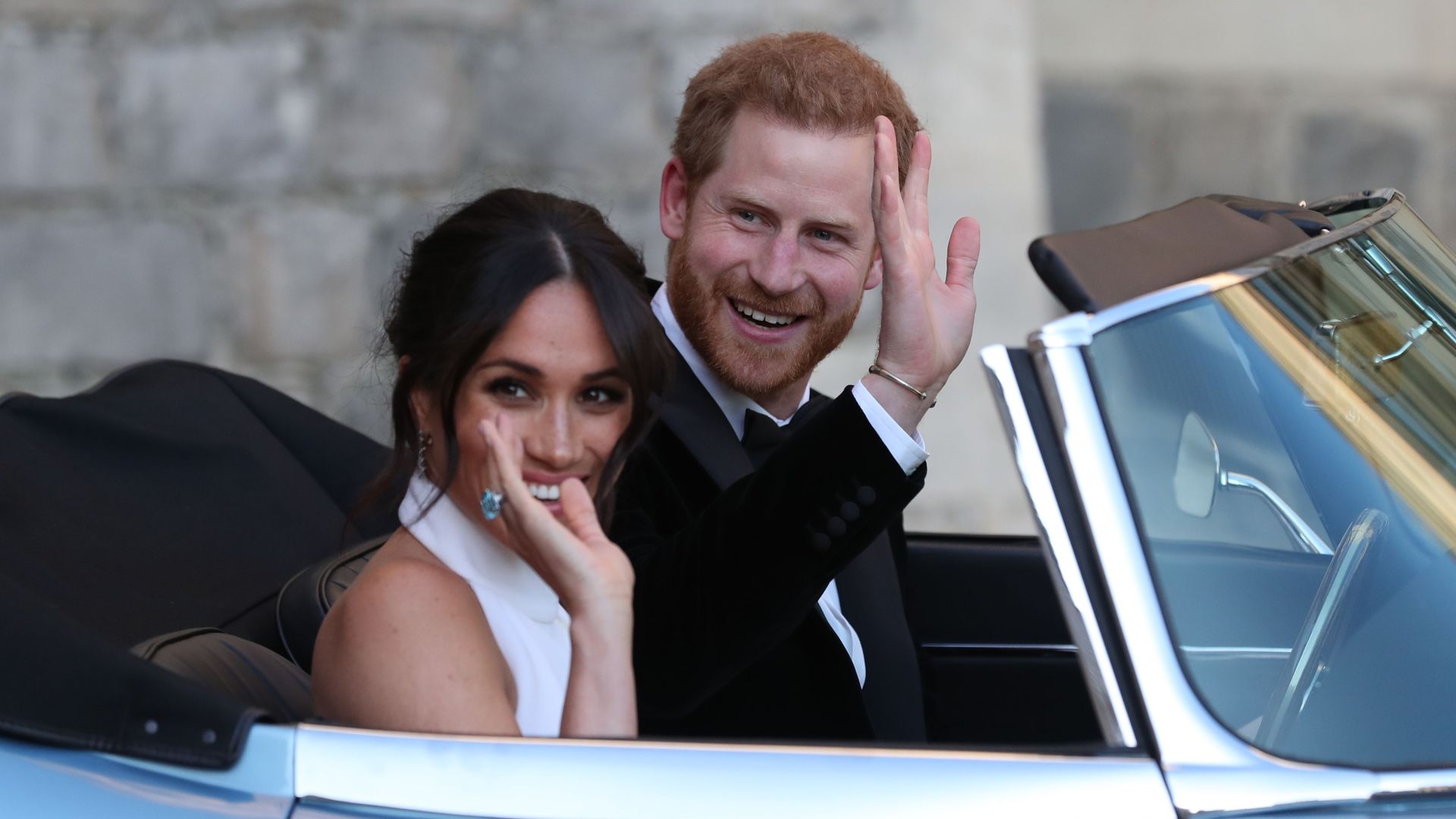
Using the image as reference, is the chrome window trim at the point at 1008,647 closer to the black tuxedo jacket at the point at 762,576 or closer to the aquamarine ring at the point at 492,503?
the black tuxedo jacket at the point at 762,576

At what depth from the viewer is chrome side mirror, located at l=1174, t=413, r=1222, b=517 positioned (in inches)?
58.1

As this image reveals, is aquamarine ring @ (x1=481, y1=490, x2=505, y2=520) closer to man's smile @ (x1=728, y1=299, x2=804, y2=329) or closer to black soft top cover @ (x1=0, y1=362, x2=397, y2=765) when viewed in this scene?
black soft top cover @ (x1=0, y1=362, x2=397, y2=765)

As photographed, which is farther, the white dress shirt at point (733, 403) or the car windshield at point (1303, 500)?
the white dress shirt at point (733, 403)

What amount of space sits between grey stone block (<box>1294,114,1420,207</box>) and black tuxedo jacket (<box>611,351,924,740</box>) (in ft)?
11.9

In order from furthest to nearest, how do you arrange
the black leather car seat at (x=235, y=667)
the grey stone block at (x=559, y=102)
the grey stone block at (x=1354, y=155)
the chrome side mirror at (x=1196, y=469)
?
the grey stone block at (x=1354, y=155) < the grey stone block at (x=559, y=102) < the black leather car seat at (x=235, y=667) < the chrome side mirror at (x=1196, y=469)

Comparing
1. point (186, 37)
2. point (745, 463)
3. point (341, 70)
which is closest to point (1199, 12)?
point (341, 70)

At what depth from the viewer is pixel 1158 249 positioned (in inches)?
63.2

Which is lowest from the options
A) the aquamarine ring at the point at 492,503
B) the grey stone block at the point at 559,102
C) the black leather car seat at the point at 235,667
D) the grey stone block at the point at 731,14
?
the black leather car seat at the point at 235,667

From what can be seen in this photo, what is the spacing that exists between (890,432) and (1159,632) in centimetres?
40

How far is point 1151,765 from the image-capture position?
4.39 ft

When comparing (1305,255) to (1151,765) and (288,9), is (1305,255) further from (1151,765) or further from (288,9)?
(288,9)

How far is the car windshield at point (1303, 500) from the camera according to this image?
1390 mm

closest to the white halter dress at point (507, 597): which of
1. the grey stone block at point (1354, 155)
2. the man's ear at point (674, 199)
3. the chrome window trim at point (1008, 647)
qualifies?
the man's ear at point (674, 199)

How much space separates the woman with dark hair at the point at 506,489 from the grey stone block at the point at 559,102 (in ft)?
9.28
